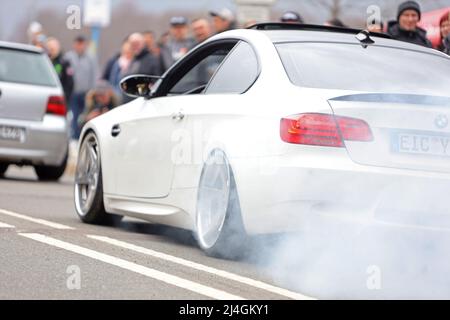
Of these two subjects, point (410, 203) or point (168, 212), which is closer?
point (410, 203)

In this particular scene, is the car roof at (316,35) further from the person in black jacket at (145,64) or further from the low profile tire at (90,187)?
the person in black jacket at (145,64)

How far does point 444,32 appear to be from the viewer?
1188 centimetres

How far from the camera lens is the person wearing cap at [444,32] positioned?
36.9 ft

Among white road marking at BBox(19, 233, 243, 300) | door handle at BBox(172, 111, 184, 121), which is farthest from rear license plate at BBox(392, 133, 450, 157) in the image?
door handle at BBox(172, 111, 184, 121)

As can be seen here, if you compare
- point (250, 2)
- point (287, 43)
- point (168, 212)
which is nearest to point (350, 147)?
point (287, 43)

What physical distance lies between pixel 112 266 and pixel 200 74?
2874 millimetres

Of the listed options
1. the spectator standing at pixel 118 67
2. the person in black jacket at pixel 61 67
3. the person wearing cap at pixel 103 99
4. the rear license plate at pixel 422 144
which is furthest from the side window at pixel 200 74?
the person in black jacket at pixel 61 67

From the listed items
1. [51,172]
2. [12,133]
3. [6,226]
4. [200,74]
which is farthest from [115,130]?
[51,172]

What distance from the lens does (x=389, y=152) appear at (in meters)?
7.29

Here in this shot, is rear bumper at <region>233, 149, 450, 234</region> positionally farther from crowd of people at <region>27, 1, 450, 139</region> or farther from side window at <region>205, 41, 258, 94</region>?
crowd of people at <region>27, 1, 450, 139</region>

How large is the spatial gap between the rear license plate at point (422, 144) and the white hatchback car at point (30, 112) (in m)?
8.80
